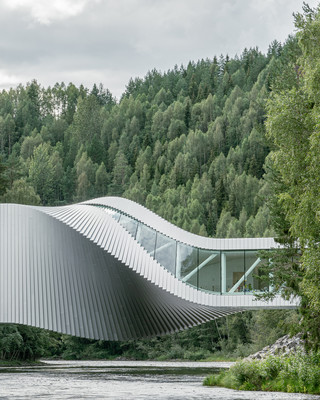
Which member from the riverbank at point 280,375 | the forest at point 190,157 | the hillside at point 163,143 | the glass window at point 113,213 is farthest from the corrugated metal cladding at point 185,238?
the hillside at point 163,143

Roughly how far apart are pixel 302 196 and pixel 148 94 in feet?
487

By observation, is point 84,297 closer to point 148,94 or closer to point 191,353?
point 191,353

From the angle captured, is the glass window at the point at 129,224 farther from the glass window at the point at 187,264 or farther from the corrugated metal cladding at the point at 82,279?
the glass window at the point at 187,264

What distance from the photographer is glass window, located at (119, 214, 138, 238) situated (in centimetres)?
3094

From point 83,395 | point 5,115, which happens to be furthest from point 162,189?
point 83,395

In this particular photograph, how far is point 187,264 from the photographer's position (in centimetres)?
3141

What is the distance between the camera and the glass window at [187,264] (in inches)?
1230

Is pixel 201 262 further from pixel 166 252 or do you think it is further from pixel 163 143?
pixel 163 143

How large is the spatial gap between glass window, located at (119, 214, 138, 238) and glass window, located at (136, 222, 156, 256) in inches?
6.7

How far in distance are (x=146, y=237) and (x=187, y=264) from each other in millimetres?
2067

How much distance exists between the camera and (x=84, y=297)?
3045cm

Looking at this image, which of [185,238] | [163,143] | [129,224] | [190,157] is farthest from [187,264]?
[163,143]

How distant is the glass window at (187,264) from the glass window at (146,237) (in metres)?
1.21

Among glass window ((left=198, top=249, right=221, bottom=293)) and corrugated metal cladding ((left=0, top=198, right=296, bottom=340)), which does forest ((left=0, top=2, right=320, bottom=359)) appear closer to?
glass window ((left=198, top=249, right=221, bottom=293))
